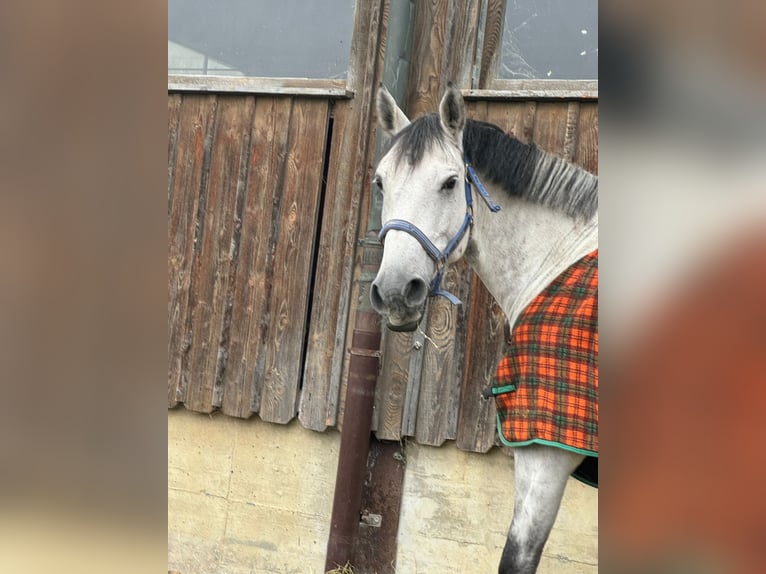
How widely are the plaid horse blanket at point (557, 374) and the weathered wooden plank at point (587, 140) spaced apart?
125 centimetres

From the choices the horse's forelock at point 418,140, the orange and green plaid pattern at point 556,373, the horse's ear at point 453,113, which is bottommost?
the orange and green plaid pattern at point 556,373

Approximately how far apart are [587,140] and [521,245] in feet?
3.94

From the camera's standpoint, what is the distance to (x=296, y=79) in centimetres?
446

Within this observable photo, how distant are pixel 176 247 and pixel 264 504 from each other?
165cm

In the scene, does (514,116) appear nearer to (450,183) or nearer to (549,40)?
(549,40)

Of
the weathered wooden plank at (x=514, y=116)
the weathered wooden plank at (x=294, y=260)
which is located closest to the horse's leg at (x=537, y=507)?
the weathered wooden plank at (x=514, y=116)

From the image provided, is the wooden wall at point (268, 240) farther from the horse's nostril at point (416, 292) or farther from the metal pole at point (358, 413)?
the horse's nostril at point (416, 292)

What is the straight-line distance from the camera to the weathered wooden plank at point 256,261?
436 centimetres
